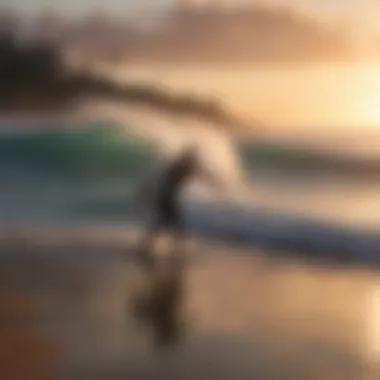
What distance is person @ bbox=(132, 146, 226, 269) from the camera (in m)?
1.16

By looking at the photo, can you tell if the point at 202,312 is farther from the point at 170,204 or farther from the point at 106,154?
the point at 106,154

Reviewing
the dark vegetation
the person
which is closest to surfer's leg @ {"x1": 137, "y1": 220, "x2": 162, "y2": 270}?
the person

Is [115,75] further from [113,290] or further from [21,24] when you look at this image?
[113,290]

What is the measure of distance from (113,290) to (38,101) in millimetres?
298

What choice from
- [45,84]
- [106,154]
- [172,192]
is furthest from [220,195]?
[45,84]

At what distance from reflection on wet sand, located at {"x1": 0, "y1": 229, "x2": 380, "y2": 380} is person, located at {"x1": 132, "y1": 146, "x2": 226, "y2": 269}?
29 mm

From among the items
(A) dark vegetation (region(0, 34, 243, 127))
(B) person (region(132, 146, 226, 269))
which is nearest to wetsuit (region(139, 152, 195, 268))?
(B) person (region(132, 146, 226, 269))

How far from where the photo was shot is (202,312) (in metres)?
1.13

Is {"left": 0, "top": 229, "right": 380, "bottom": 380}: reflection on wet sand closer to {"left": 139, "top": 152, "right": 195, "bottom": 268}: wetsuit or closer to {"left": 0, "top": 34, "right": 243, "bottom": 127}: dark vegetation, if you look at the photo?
{"left": 139, "top": 152, "right": 195, "bottom": 268}: wetsuit

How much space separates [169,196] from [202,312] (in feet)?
0.57

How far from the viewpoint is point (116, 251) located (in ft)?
3.77

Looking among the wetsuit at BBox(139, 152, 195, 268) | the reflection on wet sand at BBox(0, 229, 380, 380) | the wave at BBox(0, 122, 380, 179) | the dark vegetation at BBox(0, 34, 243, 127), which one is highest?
the dark vegetation at BBox(0, 34, 243, 127)

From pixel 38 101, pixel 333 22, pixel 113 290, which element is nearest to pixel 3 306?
pixel 113 290

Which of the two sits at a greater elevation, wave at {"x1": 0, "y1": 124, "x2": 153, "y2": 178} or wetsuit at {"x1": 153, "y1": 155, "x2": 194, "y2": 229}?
wave at {"x1": 0, "y1": 124, "x2": 153, "y2": 178}
